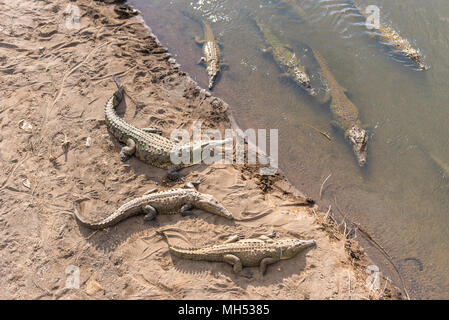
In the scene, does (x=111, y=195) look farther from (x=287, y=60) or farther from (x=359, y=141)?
(x=287, y=60)

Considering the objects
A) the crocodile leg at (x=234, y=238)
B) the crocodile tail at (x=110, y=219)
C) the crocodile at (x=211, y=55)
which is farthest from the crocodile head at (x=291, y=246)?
the crocodile at (x=211, y=55)

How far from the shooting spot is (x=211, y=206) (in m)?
Answer: 6.45

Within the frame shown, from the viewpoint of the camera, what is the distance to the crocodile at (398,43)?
30.6ft

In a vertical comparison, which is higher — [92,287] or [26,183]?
[92,287]

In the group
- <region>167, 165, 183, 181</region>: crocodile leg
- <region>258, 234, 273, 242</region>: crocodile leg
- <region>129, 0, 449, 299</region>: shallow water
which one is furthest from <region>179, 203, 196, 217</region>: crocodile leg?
<region>129, 0, 449, 299</region>: shallow water

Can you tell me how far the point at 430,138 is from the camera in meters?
7.98

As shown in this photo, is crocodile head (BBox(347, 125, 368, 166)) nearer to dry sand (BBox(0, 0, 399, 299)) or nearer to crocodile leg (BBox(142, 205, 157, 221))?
dry sand (BBox(0, 0, 399, 299))

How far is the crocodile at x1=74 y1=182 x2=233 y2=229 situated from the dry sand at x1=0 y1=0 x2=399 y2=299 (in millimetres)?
190

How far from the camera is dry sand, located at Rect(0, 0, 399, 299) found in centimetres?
581

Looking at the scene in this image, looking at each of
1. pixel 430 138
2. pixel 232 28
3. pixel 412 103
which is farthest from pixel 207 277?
pixel 232 28

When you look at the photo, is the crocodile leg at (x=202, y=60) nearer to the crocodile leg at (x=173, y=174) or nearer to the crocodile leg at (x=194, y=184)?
the crocodile leg at (x=173, y=174)

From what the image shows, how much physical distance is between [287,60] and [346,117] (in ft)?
9.29

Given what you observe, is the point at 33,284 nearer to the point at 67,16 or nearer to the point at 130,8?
the point at 67,16

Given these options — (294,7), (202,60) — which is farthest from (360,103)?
(202,60)
